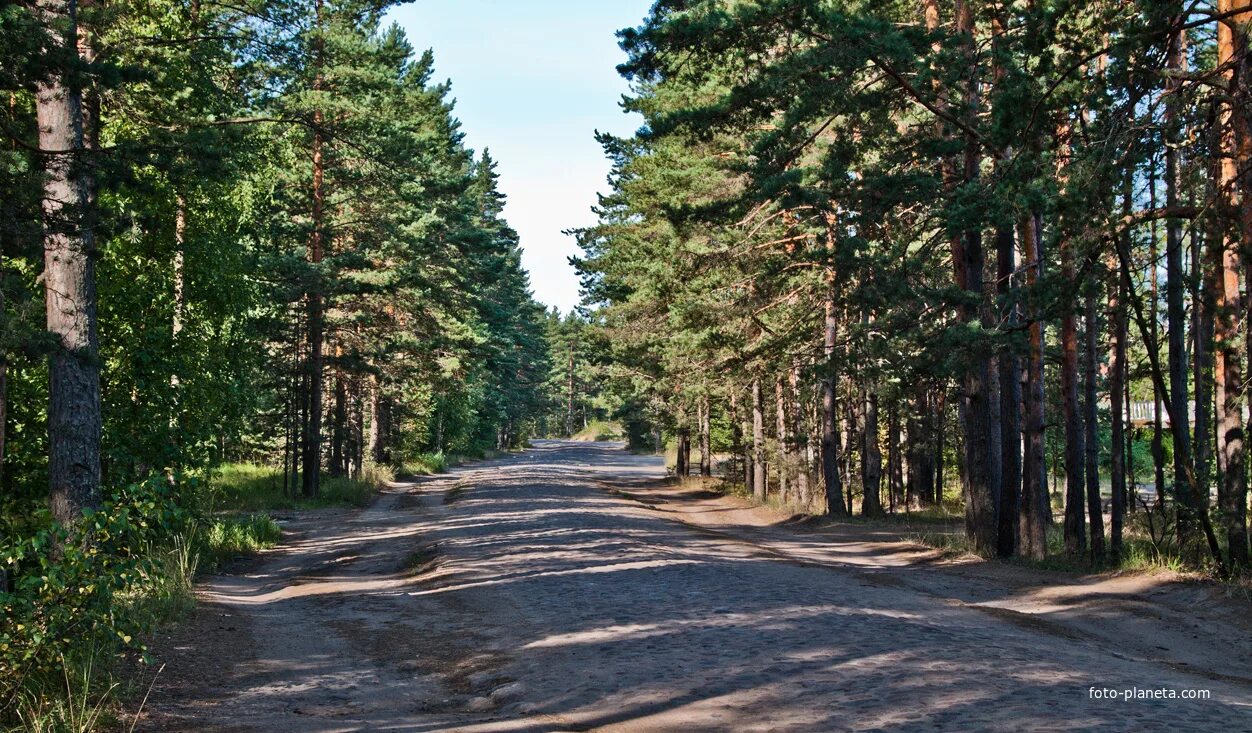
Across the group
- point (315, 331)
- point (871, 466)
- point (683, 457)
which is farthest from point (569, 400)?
point (871, 466)

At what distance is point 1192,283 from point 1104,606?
14.6 feet

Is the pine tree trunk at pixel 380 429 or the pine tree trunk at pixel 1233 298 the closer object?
the pine tree trunk at pixel 1233 298

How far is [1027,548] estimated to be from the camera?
19016 mm

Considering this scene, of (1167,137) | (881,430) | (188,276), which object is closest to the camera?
(1167,137)

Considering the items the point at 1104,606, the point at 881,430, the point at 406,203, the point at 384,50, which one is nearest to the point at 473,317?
the point at 406,203

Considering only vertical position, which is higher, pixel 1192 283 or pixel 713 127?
pixel 713 127

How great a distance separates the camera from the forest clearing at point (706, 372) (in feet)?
26.5

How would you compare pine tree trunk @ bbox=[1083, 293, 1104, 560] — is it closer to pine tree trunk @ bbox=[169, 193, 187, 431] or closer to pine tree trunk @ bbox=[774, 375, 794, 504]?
pine tree trunk @ bbox=[774, 375, 794, 504]

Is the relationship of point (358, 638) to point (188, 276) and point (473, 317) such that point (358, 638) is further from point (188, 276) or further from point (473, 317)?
point (473, 317)

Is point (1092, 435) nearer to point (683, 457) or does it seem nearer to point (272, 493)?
point (683, 457)

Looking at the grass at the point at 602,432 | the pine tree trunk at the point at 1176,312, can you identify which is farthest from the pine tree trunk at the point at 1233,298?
the grass at the point at 602,432

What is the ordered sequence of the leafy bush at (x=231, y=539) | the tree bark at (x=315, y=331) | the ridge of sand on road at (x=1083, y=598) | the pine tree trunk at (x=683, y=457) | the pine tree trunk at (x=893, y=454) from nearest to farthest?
the ridge of sand on road at (x=1083, y=598) < the leafy bush at (x=231, y=539) < the tree bark at (x=315, y=331) < the pine tree trunk at (x=893, y=454) < the pine tree trunk at (x=683, y=457)

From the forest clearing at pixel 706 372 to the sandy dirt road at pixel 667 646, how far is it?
71mm

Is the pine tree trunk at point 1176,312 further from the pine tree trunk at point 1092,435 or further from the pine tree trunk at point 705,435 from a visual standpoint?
the pine tree trunk at point 705,435
